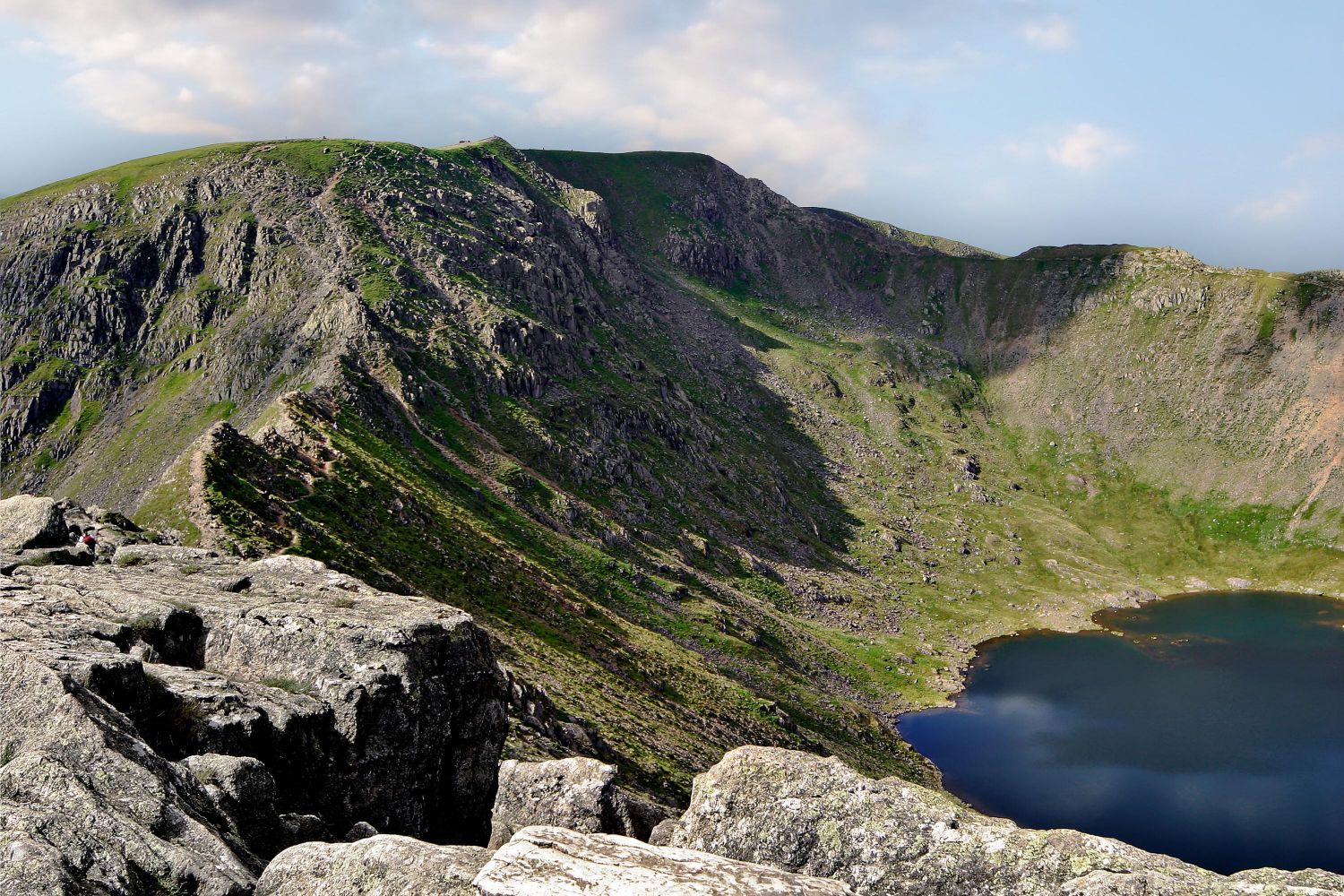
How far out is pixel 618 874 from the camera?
15133 mm

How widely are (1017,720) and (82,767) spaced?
12158cm

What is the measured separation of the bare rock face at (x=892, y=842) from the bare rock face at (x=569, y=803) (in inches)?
88.8

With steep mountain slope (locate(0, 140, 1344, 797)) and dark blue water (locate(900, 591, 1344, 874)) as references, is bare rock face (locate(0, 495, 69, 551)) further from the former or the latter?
dark blue water (locate(900, 591, 1344, 874))

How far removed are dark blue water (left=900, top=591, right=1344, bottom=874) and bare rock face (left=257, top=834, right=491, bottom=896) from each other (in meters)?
91.4

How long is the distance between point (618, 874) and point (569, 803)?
22.1 ft

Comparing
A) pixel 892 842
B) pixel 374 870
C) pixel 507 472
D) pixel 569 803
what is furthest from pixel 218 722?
pixel 507 472

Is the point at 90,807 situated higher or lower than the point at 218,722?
higher

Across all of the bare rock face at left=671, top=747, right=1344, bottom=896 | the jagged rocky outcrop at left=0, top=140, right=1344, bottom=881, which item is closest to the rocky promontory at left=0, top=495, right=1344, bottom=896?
the bare rock face at left=671, top=747, right=1344, bottom=896

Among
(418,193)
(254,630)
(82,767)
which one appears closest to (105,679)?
(82,767)

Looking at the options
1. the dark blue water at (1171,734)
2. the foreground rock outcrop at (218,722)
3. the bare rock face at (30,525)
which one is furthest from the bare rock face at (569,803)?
the dark blue water at (1171,734)

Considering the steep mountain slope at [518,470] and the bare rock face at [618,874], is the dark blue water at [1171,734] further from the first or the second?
the bare rock face at [618,874]

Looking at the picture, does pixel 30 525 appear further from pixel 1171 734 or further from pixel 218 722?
pixel 1171 734

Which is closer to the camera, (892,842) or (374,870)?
(374,870)

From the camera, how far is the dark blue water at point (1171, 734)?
297 ft
